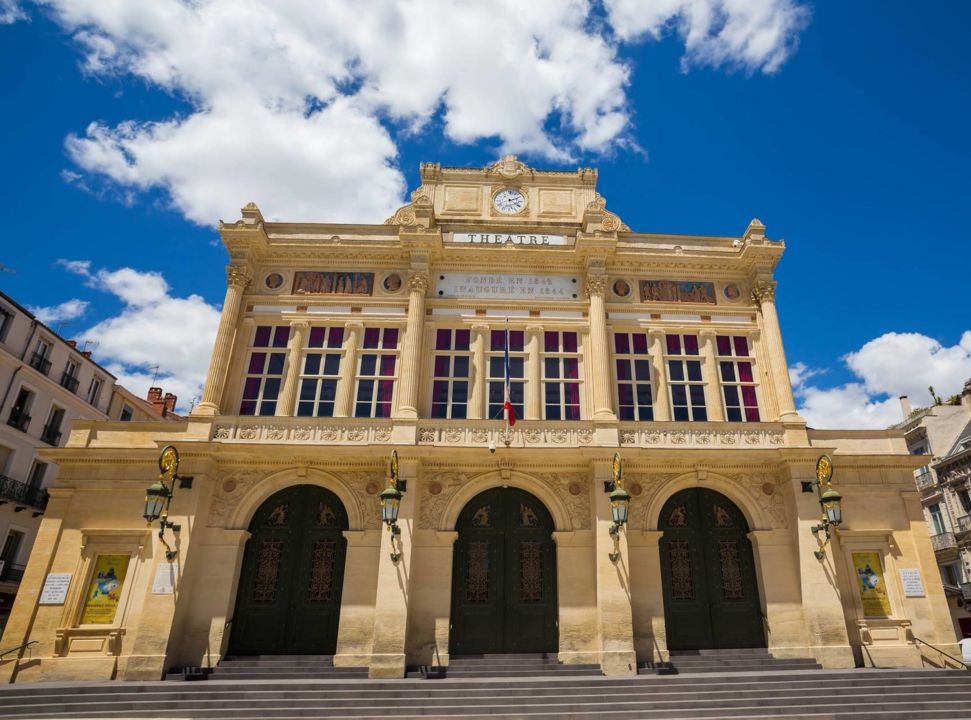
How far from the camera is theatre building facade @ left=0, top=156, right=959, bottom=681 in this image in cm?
1584

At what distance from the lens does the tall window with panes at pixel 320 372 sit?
1914cm

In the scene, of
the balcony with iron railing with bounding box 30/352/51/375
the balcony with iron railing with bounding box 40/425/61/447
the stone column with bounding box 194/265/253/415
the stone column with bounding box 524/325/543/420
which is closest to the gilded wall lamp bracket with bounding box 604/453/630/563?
the stone column with bounding box 524/325/543/420

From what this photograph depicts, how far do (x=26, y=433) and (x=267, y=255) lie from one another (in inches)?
612

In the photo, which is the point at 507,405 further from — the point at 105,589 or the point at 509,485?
the point at 105,589

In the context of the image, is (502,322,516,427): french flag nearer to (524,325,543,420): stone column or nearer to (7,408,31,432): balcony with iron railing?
(524,325,543,420): stone column

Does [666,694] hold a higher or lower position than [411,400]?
lower

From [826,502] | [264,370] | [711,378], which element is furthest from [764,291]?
[264,370]

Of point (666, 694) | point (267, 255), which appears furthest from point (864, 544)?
→ point (267, 255)

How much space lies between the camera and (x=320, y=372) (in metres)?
19.6

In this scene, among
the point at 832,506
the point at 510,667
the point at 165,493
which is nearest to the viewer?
the point at 165,493

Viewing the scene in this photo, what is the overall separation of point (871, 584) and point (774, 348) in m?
7.74

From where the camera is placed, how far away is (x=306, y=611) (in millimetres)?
16422

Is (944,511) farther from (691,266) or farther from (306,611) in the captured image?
(306,611)

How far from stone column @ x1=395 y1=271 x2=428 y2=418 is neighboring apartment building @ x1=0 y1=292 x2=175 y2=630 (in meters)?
18.4
